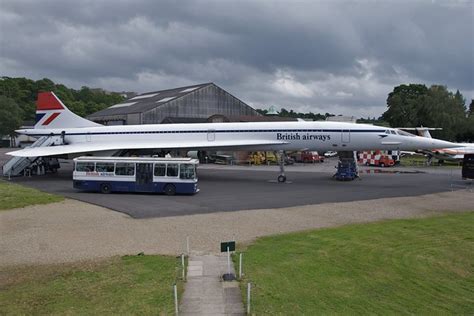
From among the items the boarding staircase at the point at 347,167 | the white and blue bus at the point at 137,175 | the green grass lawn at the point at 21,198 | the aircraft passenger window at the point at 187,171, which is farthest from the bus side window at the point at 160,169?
the boarding staircase at the point at 347,167

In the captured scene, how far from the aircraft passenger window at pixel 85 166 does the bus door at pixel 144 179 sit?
2.99m

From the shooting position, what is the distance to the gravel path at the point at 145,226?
12.3 meters

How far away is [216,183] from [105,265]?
20628 mm

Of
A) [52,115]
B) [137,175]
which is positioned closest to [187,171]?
[137,175]

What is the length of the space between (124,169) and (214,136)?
11.6 meters

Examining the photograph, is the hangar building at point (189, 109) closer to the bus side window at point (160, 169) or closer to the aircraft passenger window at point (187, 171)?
the bus side window at point (160, 169)

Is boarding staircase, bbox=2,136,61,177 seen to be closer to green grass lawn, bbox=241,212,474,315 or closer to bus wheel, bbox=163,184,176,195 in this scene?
bus wheel, bbox=163,184,176,195

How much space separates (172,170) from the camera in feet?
81.6

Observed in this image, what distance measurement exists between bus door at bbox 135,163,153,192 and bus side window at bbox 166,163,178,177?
103 cm

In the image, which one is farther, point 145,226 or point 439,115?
point 439,115

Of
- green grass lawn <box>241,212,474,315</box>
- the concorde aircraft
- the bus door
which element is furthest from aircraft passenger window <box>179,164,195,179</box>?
green grass lawn <box>241,212,474,315</box>

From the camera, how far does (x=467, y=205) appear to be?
21.6m

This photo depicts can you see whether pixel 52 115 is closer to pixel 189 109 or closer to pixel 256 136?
pixel 256 136

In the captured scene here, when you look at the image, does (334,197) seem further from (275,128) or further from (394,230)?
(275,128)
